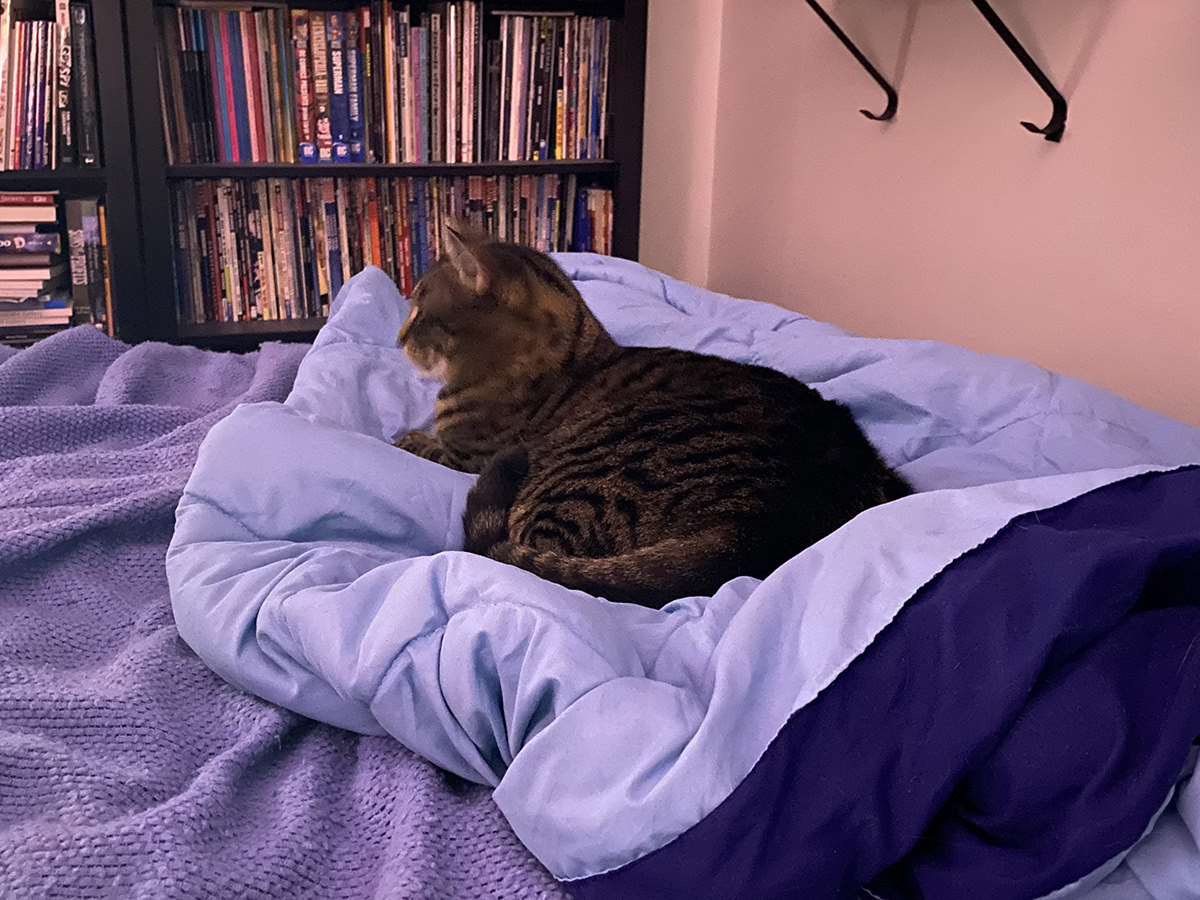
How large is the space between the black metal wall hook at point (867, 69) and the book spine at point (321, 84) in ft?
3.42

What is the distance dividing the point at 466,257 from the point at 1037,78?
850mm

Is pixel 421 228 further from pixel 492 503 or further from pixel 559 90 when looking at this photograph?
pixel 492 503

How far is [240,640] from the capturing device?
816 millimetres

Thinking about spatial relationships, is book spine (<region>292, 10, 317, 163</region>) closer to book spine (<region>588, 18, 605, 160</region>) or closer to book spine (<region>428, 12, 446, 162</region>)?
book spine (<region>428, 12, 446, 162</region>)

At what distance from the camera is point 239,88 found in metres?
2.23

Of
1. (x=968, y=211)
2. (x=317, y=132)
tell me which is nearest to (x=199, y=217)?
(x=317, y=132)

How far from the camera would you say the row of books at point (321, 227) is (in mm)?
2359

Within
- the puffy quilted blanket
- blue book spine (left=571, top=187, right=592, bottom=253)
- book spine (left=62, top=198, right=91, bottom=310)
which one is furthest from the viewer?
blue book spine (left=571, top=187, right=592, bottom=253)

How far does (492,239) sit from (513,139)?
0.98m

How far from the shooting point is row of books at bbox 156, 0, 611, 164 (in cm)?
221

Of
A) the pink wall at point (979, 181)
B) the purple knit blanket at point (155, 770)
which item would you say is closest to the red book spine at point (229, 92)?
the pink wall at point (979, 181)

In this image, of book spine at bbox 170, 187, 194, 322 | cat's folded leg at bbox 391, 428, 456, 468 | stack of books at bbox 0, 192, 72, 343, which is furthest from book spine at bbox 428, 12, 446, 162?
cat's folded leg at bbox 391, 428, 456, 468

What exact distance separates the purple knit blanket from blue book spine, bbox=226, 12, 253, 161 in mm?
1327

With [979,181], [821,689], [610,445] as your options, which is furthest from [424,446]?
[979,181]
